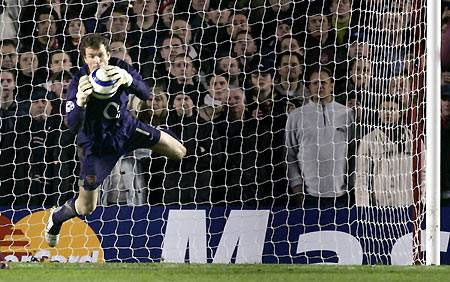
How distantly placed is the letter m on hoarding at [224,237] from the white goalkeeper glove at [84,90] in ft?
4.43

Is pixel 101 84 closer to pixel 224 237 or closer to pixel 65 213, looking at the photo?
pixel 65 213

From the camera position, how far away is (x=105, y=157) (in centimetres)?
696

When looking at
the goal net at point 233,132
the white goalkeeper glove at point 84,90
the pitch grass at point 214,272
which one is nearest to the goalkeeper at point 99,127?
the white goalkeeper glove at point 84,90

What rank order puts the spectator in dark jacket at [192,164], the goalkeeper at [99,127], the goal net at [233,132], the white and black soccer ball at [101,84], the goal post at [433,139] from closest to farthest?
1. the goal post at [433,139]
2. the white and black soccer ball at [101,84]
3. the goalkeeper at [99,127]
4. the goal net at [233,132]
5. the spectator in dark jacket at [192,164]

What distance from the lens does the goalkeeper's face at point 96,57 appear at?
6691mm

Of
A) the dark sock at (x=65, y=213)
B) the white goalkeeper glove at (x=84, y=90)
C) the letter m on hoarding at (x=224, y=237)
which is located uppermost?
the white goalkeeper glove at (x=84, y=90)

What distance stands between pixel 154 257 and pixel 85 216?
2.08 feet

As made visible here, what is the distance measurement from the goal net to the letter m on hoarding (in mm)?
11

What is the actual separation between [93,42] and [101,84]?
453 millimetres

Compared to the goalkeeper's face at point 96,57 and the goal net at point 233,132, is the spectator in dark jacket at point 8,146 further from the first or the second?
the goalkeeper's face at point 96,57

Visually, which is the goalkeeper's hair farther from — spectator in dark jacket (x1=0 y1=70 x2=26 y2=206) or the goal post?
the goal post

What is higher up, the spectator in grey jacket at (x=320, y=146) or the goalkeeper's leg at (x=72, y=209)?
the spectator in grey jacket at (x=320, y=146)

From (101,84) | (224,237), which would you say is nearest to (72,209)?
(101,84)

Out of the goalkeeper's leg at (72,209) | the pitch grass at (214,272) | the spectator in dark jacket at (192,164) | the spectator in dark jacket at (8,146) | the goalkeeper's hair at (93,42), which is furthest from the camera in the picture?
the spectator in dark jacket at (8,146)
